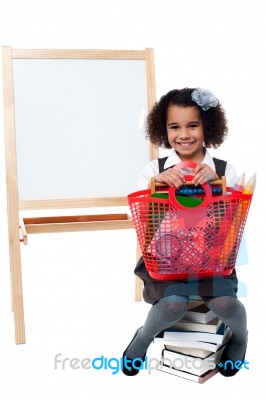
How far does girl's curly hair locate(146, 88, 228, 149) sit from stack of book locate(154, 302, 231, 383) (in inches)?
30.0

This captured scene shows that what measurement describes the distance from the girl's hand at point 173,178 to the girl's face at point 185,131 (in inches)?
14.0

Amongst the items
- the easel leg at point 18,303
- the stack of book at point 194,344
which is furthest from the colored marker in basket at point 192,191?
the easel leg at point 18,303

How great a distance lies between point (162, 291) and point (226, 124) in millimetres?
899

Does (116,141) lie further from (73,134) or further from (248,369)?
(248,369)

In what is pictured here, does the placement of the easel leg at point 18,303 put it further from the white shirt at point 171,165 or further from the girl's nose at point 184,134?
the girl's nose at point 184,134

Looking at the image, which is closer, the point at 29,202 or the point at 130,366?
the point at 130,366

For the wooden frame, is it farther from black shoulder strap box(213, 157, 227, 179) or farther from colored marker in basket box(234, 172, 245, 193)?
colored marker in basket box(234, 172, 245, 193)

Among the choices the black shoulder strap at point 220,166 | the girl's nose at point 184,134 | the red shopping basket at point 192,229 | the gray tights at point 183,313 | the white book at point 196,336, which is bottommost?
the white book at point 196,336

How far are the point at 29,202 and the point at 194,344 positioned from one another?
3.53 feet

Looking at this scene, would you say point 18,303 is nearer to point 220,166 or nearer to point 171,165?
point 171,165

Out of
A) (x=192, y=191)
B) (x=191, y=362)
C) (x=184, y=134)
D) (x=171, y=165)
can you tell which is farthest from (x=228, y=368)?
(x=184, y=134)

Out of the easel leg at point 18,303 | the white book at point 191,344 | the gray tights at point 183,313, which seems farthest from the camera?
the easel leg at point 18,303

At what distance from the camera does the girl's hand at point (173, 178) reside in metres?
2.25

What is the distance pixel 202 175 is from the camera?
2252 millimetres
